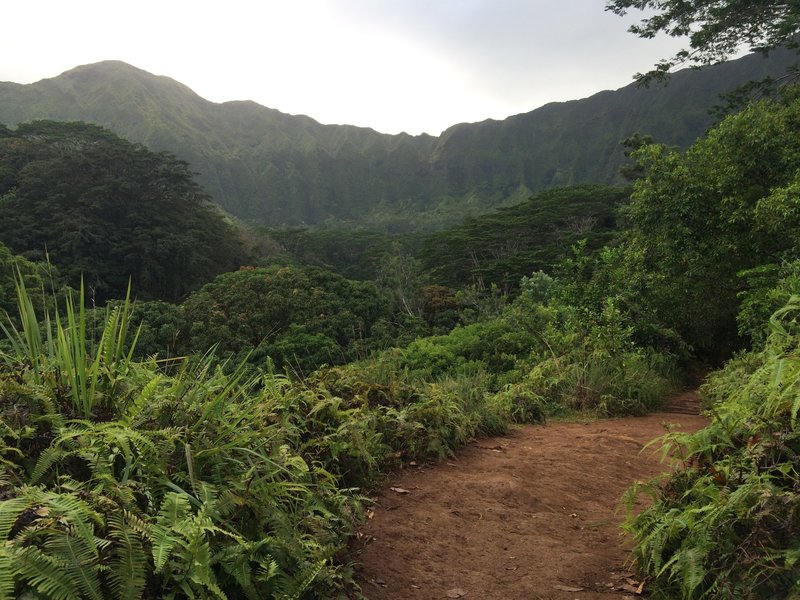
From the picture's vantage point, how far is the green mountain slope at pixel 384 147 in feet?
350

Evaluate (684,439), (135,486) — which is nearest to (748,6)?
(684,439)

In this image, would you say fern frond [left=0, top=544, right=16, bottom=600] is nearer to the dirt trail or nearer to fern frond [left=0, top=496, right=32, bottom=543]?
fern frond [left=0, top=496, right=32, bottom=543]

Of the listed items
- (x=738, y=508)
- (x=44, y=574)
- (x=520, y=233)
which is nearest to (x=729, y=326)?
(x=738, y=508)

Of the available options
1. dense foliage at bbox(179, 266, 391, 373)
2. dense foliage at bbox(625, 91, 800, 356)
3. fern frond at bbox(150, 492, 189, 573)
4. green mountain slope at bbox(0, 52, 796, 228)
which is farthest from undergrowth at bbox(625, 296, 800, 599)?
green mountain slope at bbox(0, 52, 796, 228)

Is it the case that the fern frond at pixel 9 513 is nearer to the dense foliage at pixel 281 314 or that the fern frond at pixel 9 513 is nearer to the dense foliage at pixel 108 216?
the dense foliage at pixel 281 314

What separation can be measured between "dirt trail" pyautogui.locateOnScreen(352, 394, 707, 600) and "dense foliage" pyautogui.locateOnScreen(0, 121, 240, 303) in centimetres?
2772

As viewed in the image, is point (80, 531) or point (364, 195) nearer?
point (80, 531)

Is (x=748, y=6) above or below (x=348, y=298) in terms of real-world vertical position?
above

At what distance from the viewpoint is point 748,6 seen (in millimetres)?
14336

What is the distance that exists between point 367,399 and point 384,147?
154 meters

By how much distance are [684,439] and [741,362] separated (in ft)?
16.9

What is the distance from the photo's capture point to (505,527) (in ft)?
10.8

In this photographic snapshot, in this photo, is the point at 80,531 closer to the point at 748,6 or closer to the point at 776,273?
the point at 776,273

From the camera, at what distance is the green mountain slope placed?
350 ft
